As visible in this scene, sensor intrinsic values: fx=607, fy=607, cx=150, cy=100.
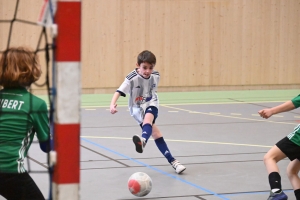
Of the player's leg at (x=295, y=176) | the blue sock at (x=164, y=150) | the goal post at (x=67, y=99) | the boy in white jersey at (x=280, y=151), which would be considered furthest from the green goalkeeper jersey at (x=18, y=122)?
the blue sock at (x=164, y=150)

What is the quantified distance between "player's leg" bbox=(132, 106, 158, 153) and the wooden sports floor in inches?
12.1

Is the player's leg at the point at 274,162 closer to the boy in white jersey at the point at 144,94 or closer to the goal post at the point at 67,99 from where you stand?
the boy in white jersey at the point at 144,94

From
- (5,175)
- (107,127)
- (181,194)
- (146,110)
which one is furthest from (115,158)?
(5,175)

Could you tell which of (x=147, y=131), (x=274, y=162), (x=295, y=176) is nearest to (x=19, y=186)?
(x=274, y=162)

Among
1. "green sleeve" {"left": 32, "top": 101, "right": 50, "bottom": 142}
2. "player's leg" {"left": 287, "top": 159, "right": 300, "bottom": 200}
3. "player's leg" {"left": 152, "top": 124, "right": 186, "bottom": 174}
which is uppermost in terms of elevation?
"green sleeve" {"left": 32, "top": 101, "right": 50, "bottom": 142}

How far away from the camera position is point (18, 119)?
3551mm

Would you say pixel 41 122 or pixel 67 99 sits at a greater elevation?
pixel 67 99

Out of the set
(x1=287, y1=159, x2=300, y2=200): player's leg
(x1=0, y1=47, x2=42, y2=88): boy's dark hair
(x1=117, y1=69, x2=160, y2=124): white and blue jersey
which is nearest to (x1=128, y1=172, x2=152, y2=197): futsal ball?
(x1=287, y1=159, x2=300, y2=200): player's leg

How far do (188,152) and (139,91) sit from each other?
1162mm

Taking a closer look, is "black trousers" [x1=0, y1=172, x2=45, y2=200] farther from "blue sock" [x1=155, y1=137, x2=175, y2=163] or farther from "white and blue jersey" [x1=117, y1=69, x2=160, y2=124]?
"white and blue jersey" [x1=117, y1=69, x2=160, y2=124]

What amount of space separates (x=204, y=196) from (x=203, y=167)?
1.31 meters

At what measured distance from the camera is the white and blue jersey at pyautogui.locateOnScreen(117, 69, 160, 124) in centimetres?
689

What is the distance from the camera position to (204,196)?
5.44 m

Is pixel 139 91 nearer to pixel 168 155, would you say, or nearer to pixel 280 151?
pixel 168 155
